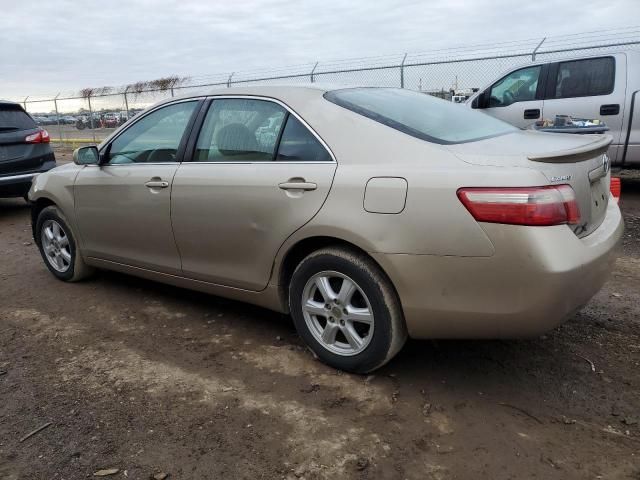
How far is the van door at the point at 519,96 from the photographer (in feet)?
26.2

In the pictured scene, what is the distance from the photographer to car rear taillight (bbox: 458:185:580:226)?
2.37 meters

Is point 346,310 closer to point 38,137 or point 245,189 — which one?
point 245,189

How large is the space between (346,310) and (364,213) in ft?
1.76

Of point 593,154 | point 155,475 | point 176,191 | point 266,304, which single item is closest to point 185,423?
point 155,475

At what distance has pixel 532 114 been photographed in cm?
801

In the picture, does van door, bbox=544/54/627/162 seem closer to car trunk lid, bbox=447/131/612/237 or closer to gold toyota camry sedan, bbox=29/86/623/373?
gold toyota camry sedan, bbox=29/86/623/373

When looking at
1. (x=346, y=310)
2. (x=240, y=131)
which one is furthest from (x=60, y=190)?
(x=346, y=310)

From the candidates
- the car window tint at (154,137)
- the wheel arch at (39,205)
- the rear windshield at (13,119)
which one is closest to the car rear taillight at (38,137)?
the rear windshield at (13,119)

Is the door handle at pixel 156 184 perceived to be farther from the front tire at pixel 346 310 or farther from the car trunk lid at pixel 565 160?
the car trunk lid at pixel 565 160

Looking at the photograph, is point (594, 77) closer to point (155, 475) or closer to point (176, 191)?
point (176, 191)

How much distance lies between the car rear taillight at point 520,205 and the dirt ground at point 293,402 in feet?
3.10

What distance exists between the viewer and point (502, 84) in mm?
8344

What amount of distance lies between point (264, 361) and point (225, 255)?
0.69 metres

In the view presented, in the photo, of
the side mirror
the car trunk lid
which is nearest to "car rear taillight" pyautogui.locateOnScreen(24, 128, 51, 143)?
the side mirror
